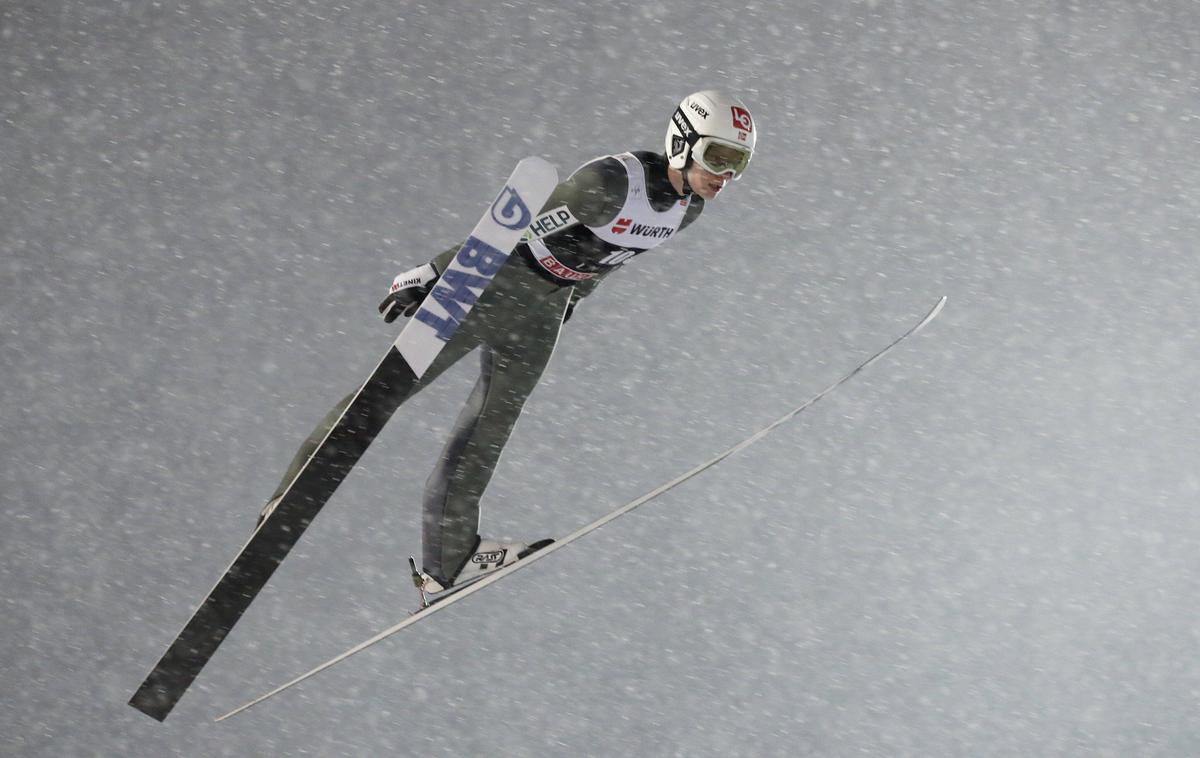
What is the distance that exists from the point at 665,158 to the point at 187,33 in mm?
2511

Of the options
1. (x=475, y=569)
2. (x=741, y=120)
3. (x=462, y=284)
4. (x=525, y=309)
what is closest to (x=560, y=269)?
(x=525, y=309)

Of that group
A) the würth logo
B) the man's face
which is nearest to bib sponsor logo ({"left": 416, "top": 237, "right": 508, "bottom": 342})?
the man's face

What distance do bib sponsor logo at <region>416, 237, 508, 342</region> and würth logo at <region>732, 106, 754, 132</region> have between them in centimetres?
58

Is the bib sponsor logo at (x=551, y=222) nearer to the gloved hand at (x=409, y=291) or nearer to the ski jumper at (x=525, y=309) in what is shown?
the ski jumper at (x=525, y=309)

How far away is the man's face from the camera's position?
116 inches

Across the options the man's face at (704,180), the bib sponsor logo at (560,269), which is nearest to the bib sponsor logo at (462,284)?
the bib sponsor logo at (560,269)

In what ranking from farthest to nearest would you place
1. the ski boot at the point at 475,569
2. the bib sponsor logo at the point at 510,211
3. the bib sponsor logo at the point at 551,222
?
the ski boot at the point at 475,569, the bib sponsor logo at the point at 551,222, the bib sponsor logo at the point at 510,211

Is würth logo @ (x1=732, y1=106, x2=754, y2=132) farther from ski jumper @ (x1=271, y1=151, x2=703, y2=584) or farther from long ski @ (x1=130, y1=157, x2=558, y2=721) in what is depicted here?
long ski @ (x1=130, y1=157, x2=558, y2=721)

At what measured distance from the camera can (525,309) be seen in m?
3.15

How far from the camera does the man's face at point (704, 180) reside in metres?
2.96

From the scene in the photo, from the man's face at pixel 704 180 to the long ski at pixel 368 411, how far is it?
334 millimetres

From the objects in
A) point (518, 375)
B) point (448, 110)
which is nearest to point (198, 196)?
point (448, 110)

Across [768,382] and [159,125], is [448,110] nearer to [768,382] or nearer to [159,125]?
[159,125]

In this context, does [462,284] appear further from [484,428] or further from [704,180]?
[704,180]
